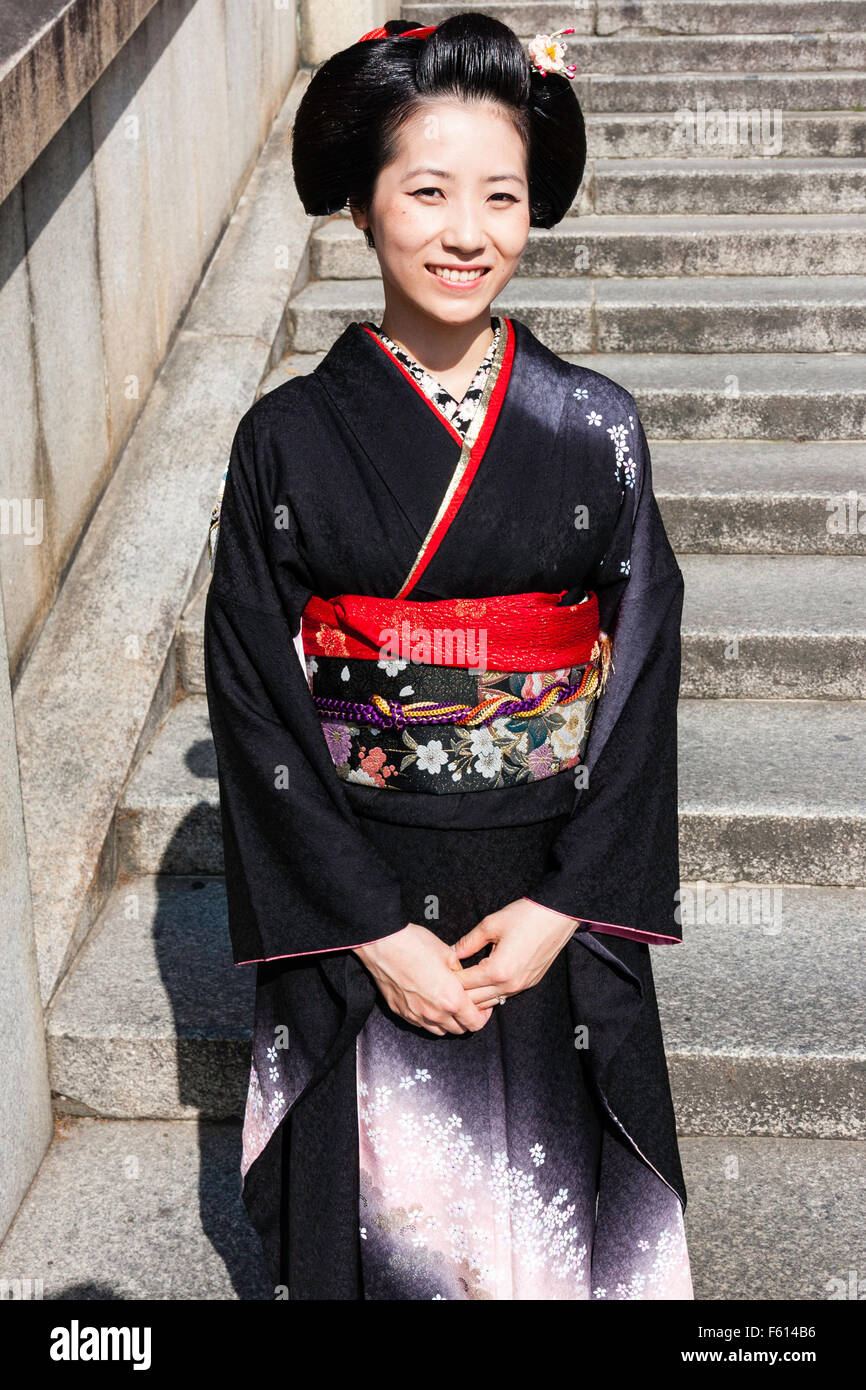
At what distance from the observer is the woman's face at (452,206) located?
74.0 inches

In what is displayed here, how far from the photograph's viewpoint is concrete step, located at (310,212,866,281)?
5602 mm

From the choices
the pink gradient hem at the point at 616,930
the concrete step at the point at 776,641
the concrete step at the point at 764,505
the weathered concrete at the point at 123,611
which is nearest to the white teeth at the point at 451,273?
the pink gradient hem at the point at 616,930

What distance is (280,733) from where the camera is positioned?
2.03m

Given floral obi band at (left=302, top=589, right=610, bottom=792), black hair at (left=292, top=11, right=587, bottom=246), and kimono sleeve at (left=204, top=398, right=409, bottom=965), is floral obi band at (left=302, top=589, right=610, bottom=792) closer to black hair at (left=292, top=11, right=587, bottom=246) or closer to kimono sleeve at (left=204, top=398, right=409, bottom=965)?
kimono sleeve at (left=204, top=398, right=409, bottom=965)

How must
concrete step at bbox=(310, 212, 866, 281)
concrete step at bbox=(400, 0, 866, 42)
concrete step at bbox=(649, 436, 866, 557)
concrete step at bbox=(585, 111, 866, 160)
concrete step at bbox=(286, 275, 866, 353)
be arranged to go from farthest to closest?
concrete step at bbox=(400, 0, 866, 42) → concrete step at bbox=(585, 111, 866, 160) → concrete step at bbox=(310, 212, 866, 281) → concrete step at bbox=(286, 275, 866, 353) → concrete step at bbox=(649, 436, 866, 557)

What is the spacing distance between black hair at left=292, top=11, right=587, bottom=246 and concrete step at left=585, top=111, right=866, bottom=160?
4795 mm

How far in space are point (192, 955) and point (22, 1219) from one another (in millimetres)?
706

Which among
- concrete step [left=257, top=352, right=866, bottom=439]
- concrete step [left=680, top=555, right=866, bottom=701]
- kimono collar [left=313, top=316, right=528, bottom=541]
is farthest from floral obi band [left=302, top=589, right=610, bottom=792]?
concrete step [left=257, top=352, right=866, bottom=439]

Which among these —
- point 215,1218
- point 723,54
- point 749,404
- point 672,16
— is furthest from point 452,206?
point 672,16

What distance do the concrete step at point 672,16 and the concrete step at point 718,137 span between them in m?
0.82

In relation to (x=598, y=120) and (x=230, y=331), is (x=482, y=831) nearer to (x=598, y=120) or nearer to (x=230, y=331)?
(x=230, y=331)

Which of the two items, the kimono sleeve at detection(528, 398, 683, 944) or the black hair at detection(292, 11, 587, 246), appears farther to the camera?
the kimono sleeve at detection(528, 398, 683, 944)

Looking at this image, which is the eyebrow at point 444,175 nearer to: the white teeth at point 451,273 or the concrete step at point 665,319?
the white teeth at point 451,273

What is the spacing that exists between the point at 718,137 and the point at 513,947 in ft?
18.4
